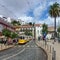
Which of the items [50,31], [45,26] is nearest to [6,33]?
[45,26]

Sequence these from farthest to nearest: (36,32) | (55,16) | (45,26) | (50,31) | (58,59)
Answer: (36,32) → (50,31) → (45,26) → (55,16) → (58,59)

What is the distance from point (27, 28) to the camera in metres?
187

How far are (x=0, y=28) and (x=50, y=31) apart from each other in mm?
85196

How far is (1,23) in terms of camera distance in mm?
89062

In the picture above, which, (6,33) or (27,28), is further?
(27,28)

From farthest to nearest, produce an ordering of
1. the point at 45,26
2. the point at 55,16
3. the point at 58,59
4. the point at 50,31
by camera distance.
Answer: the point at 50,31 → the point at 45,26 → the point at 55,16 → the point at 58,59

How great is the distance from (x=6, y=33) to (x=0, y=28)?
52.9 ft

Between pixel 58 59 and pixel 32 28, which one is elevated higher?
pixel 32 28

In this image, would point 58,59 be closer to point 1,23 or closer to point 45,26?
point 1,23

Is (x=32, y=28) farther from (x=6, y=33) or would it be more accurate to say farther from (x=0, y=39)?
(x=6, y=33)

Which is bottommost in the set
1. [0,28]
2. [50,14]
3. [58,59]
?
[58,59]

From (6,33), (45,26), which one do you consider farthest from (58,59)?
(45,26)

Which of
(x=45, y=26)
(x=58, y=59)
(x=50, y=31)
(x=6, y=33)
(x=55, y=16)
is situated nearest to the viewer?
(x=58, y=59)

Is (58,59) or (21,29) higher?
(21,29)
